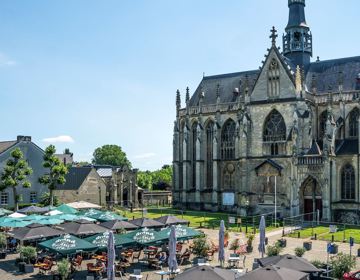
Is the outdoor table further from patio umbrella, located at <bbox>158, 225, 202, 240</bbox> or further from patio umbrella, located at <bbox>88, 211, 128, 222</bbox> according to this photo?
patio umbrella, located at <bbox>88, 211, 128, 222</bbox>

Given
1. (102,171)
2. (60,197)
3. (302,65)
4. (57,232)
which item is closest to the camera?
(57,232)

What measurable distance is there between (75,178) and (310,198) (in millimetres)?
35541

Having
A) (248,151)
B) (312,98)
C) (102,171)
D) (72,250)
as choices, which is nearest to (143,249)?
(72,250)

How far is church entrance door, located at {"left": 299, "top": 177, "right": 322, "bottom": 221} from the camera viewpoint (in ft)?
171

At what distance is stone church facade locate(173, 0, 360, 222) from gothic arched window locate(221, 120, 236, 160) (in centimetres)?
15

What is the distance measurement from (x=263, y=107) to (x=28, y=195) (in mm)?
35499

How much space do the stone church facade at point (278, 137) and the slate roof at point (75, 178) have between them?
553 inches

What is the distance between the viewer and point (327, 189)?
49469mm

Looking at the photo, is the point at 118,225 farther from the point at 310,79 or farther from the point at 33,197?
the point at 310,79

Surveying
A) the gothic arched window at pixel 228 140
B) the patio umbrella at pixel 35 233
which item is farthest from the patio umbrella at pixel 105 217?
the gothic arched window at pixel 228 140

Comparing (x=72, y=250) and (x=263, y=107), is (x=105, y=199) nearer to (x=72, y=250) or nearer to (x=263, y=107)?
(x=263, y=107)

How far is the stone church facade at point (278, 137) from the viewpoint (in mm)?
50875

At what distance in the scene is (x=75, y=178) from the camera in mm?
69250

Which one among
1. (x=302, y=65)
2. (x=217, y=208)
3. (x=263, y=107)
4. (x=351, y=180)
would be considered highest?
(x=302, y=65)
